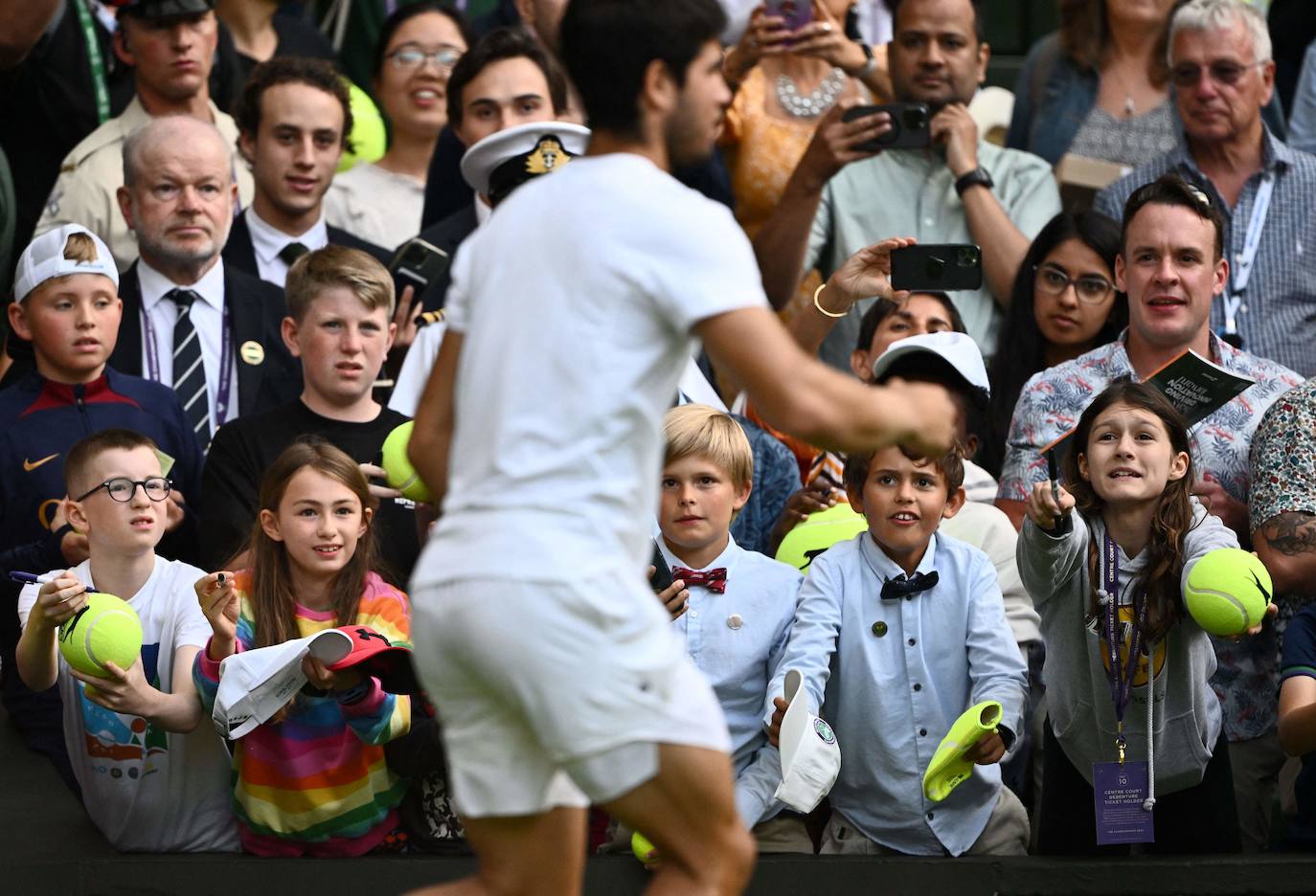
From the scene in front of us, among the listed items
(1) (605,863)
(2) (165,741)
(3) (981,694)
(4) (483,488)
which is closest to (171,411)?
(2) (165,741)

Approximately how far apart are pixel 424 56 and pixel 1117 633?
3.93m

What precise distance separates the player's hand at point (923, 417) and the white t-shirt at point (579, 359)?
11.2 inches

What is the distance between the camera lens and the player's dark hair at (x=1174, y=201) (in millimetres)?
5781

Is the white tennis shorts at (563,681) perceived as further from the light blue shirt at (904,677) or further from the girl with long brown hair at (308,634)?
the light blue shirt at (904,677)

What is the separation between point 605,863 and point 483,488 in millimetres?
1978

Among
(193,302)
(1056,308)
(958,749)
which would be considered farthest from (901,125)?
(958,749)

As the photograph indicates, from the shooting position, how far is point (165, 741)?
4961 millimetres

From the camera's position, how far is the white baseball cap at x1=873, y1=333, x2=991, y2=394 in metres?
5.42

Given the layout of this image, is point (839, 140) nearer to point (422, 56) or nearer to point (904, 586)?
point (904, 586)

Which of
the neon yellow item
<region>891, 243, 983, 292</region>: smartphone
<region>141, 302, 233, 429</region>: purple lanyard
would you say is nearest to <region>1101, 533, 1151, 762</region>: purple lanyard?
the neon yellow item

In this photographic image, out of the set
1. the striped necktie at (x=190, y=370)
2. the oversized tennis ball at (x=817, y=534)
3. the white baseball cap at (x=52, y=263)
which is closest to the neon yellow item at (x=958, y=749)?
the oversized tennis ball at (x=817, y=534)

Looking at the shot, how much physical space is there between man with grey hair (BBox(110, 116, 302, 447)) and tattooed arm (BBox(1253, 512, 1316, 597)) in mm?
2895

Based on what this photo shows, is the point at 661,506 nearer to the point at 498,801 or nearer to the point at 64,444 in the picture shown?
the point at 64,444

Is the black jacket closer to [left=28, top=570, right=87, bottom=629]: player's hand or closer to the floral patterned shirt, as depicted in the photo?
[left=28, top=570, right=87, bottom=629]: player's hand
